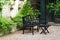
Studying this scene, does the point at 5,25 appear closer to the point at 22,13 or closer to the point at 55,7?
the point at 22,13

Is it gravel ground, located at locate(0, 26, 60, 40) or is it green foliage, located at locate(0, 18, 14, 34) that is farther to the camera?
green foliage, located at locate(0, 18, 14, 34)

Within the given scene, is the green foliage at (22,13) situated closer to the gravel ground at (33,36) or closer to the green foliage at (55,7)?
the gravel ground at (33,36)

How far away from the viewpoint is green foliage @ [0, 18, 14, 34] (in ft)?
31.2

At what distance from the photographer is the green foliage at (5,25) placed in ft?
31.2

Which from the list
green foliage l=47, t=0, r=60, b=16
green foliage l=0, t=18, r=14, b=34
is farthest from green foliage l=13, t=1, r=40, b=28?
green foliage l=47, t=0, r=60, b=16

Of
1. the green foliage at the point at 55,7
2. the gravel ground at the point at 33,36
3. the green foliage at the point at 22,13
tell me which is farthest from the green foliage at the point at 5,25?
the green foliage at the point at 55,7

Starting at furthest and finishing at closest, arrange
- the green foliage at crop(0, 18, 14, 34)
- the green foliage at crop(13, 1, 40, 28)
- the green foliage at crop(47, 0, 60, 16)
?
1. the green foliage at crop(47, 0, 60, 16)
2. the green foliage at crop(13, 1, 40, 28)
3. the green foliage at crop(0, 18, 14, 34)

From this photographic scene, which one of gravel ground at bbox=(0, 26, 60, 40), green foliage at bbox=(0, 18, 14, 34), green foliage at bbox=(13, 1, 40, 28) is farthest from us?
green foliage at bbox=(13, 1, 40, 28)

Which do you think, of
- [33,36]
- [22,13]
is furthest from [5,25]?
[22,13]

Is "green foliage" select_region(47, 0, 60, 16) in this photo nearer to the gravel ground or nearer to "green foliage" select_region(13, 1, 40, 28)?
"green foliage" select_region(13, 1, 40, 28)

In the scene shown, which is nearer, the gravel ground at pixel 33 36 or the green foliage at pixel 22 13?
the gravel ground at pixel 33 36

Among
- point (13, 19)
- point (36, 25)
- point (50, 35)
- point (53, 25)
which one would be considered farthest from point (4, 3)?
point (53, 25)

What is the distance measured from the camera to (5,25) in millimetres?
9641

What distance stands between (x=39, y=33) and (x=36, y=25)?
1.40ft
